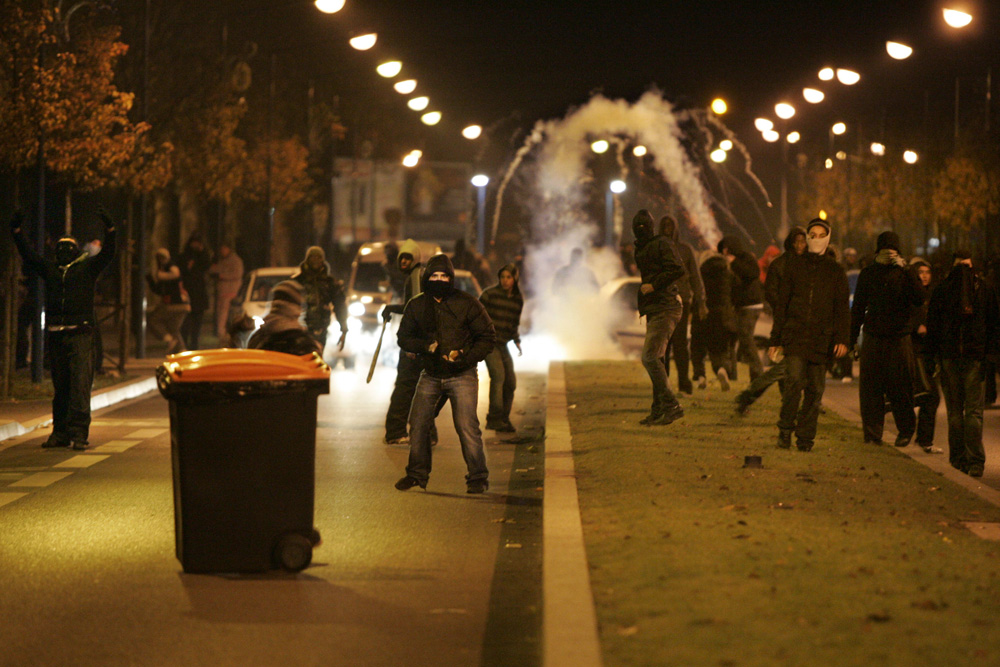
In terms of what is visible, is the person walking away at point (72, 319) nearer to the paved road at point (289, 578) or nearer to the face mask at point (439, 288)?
the paved road at point (289, 578)

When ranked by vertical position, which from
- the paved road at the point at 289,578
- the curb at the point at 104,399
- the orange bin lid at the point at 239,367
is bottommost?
the paved road at the point at 289,578

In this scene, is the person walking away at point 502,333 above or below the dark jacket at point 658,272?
below

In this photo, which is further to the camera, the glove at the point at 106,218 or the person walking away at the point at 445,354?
the glove at the point at 106,218

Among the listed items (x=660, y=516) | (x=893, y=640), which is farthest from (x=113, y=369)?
(x=893, y=640)

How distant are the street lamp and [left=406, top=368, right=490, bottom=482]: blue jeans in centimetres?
2023

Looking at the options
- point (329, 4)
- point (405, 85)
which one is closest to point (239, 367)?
point (329, 4)

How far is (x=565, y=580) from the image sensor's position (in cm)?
695

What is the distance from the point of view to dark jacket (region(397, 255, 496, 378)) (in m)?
10.5

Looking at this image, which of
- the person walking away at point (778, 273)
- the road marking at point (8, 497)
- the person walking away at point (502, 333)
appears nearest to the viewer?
the road marking at point (8, 497)

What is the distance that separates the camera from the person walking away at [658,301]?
44.6ft

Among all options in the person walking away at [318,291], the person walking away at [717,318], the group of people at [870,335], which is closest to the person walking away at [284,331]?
the group of people at [870,335]

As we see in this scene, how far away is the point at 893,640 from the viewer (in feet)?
19.0

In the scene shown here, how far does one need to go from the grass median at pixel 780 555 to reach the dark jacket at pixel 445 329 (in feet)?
3.89

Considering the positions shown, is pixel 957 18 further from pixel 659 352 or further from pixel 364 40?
pixel 364 40
